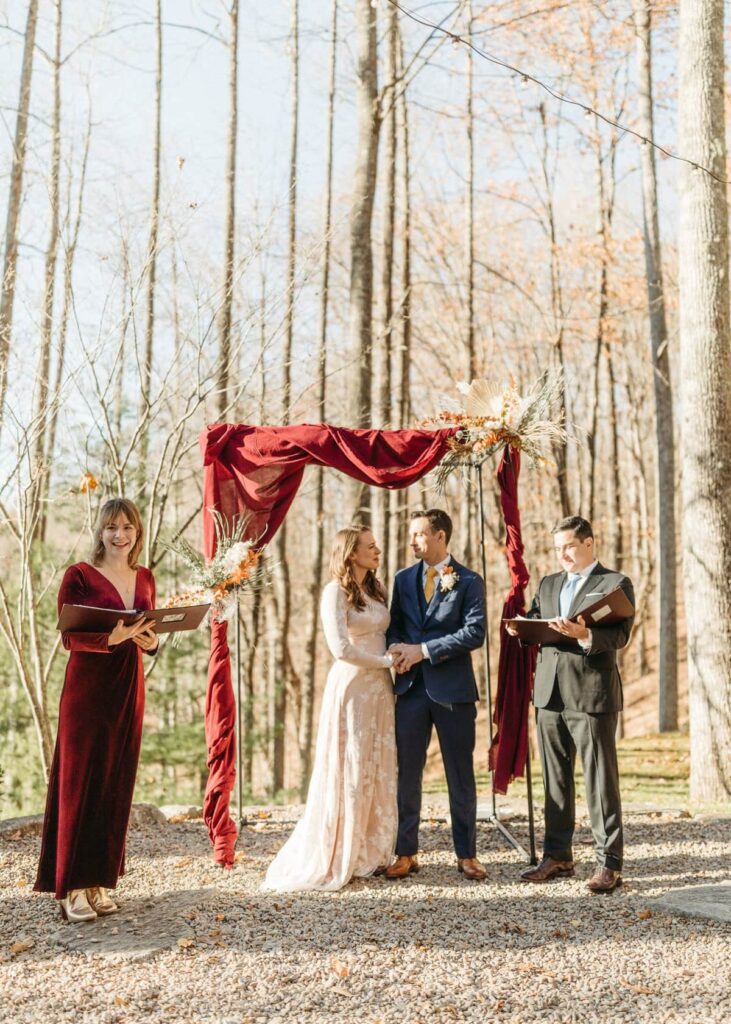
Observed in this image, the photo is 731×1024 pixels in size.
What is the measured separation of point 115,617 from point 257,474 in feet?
5.52

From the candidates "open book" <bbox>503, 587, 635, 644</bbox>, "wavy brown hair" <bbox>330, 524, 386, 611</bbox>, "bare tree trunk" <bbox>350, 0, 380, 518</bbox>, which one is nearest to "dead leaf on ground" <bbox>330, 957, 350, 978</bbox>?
"open book" <bbox>503, 587, 635, 644</bbox>

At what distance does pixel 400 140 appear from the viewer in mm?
13523

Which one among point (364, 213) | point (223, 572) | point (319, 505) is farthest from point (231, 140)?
point (223, 572)

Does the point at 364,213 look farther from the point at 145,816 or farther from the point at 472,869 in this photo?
the point at 472,869

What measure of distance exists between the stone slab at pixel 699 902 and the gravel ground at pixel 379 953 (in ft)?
0.22

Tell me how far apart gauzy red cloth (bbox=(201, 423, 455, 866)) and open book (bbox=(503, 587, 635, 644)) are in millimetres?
1266

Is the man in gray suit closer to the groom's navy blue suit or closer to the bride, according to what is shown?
the groom's navy blue suit

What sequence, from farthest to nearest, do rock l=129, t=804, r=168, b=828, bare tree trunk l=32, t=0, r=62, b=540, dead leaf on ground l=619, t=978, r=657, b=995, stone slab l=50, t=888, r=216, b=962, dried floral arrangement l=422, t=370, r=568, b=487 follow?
bare tree trunk l=32, t=0, r=62, b=540 → rock l=129, t=804, r=168, b=828 → dried floral arrangement l=422, t=370, r=568, b=487 → stone slab l=50, t=888, r=216, b=962 → dead leaf on ground l=619, t=978, r=657, b=995

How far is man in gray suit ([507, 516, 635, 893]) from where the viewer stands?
15.7ft

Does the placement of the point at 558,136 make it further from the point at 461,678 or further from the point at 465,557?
the point at 461,678

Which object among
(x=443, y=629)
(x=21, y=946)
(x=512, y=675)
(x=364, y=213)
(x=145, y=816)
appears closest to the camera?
(x=21, y=946)

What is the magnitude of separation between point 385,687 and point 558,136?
1079 cm

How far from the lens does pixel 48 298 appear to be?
8445mm

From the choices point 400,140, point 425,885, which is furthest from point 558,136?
point 425,885
